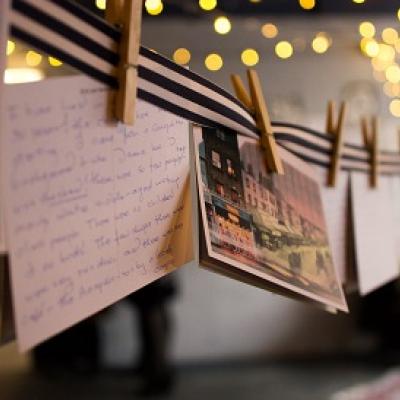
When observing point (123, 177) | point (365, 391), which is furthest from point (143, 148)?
point (365, 391)

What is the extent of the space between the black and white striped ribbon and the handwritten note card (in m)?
0.01

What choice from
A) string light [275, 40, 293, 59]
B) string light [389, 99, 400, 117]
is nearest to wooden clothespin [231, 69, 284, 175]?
string light [275, 40, 293, 59]

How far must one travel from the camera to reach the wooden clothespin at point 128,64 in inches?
17.8

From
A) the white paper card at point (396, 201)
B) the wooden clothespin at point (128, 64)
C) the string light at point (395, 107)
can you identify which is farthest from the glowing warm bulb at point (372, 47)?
the wooden clothespin at point (128, 64)

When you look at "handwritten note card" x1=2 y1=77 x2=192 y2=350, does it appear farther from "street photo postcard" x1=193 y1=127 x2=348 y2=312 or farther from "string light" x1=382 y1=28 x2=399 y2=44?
"string light" x1=382 y1=28 x2=399 y2=44

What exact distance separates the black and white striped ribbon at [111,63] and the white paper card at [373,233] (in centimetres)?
21

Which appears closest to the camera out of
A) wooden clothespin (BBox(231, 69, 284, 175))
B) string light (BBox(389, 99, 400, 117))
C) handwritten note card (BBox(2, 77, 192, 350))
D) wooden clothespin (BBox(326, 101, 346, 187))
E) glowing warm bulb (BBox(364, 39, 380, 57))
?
handwritten note card (BBox(2, 77, 192, 350))

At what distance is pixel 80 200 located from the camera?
425 mm

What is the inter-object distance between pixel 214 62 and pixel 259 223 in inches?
17.7

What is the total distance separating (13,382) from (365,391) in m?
1.34

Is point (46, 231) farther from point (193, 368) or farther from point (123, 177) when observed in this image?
point (193, 368)

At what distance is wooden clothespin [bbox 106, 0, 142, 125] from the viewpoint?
1.48ft

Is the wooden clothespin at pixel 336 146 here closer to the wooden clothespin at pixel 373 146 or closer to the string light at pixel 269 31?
the wooden clothespin at pixel 373 146

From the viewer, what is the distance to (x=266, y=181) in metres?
0.65
